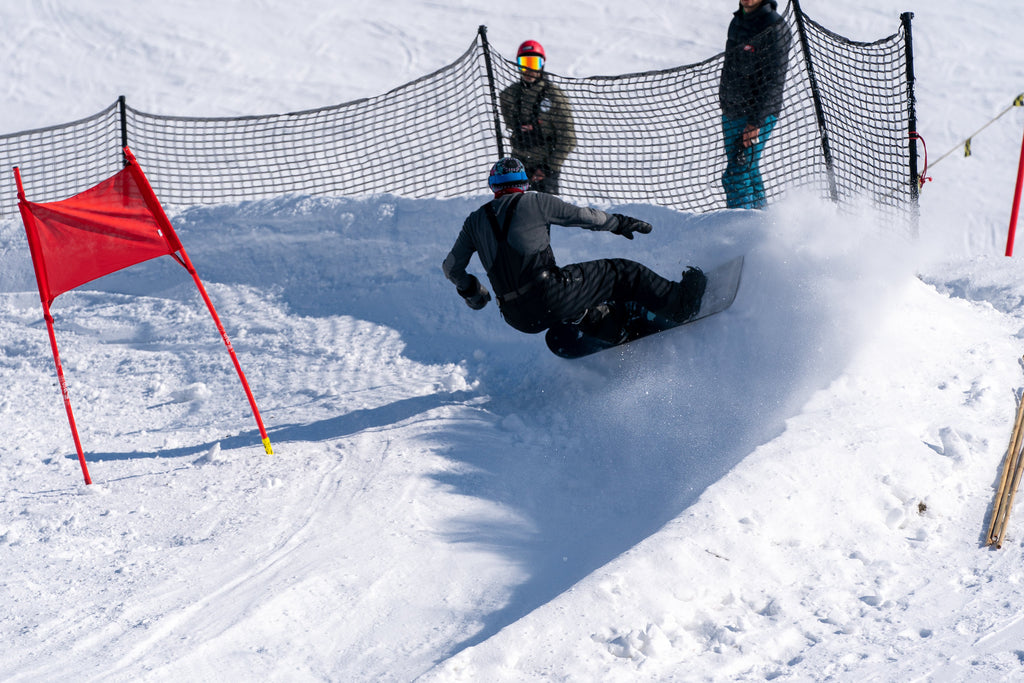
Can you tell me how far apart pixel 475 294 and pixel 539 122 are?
252 centimetres

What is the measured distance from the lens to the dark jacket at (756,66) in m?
7.40

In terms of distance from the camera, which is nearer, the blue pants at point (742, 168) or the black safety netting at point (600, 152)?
the blue pants at point (742, 168)

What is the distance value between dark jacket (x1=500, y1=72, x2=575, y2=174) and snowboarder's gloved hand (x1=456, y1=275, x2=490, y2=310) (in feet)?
7.59

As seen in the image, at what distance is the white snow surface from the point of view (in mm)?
3947

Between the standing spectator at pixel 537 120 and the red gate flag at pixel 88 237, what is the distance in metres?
3.20

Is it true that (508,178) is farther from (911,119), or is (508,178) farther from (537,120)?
(911,119)

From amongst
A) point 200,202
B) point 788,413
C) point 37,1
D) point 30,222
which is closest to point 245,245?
point 200,202

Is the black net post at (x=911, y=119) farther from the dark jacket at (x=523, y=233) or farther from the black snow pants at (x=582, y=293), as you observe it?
the dark jacket at (x=523, y=233)

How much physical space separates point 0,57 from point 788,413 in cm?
1386

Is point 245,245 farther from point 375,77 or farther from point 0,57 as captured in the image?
point 0,57

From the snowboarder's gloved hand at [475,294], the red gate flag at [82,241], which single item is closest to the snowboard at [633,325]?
the snowboarder's gloved hand at [475,294]

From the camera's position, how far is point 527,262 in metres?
5.50

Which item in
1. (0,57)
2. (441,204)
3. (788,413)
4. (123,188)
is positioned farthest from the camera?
(0,57)

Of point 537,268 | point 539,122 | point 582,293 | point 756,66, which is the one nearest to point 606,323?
point 582,293
